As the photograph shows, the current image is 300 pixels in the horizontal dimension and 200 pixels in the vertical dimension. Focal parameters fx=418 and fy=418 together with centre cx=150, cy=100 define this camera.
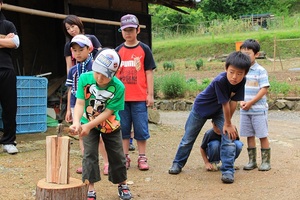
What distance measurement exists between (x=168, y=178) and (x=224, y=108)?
3.13ft

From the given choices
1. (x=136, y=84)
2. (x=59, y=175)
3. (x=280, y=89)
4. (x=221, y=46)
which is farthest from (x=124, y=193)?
(x=221, y=46)

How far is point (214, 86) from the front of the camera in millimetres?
4227

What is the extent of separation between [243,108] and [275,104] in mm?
7488

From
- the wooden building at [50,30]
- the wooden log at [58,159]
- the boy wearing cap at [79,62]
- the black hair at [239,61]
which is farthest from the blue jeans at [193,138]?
the wooden building at [50,30]

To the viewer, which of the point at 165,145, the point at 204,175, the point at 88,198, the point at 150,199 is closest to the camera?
the point at 88,198

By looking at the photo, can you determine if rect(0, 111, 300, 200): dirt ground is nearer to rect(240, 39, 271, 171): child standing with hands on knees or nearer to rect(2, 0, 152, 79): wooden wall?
rect(240, 39, 271, 171): child standing with hands on knees

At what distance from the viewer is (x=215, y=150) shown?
463cm

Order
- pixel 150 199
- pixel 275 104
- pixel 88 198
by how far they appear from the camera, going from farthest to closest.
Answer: pixel 275 104 < pixel 150 199 < pixel 88 198

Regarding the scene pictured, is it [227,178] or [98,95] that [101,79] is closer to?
[98,95]

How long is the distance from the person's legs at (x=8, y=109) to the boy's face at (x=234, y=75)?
2.67m

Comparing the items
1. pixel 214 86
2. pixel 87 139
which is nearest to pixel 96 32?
pixel 214 86

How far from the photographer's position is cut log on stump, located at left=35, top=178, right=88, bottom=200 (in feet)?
9.70

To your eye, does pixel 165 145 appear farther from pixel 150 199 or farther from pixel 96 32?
pixel 96 32

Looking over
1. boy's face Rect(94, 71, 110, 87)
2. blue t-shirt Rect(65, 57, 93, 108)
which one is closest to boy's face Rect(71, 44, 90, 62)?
blue t-shirt Rect(65, 57, 93, 108)
